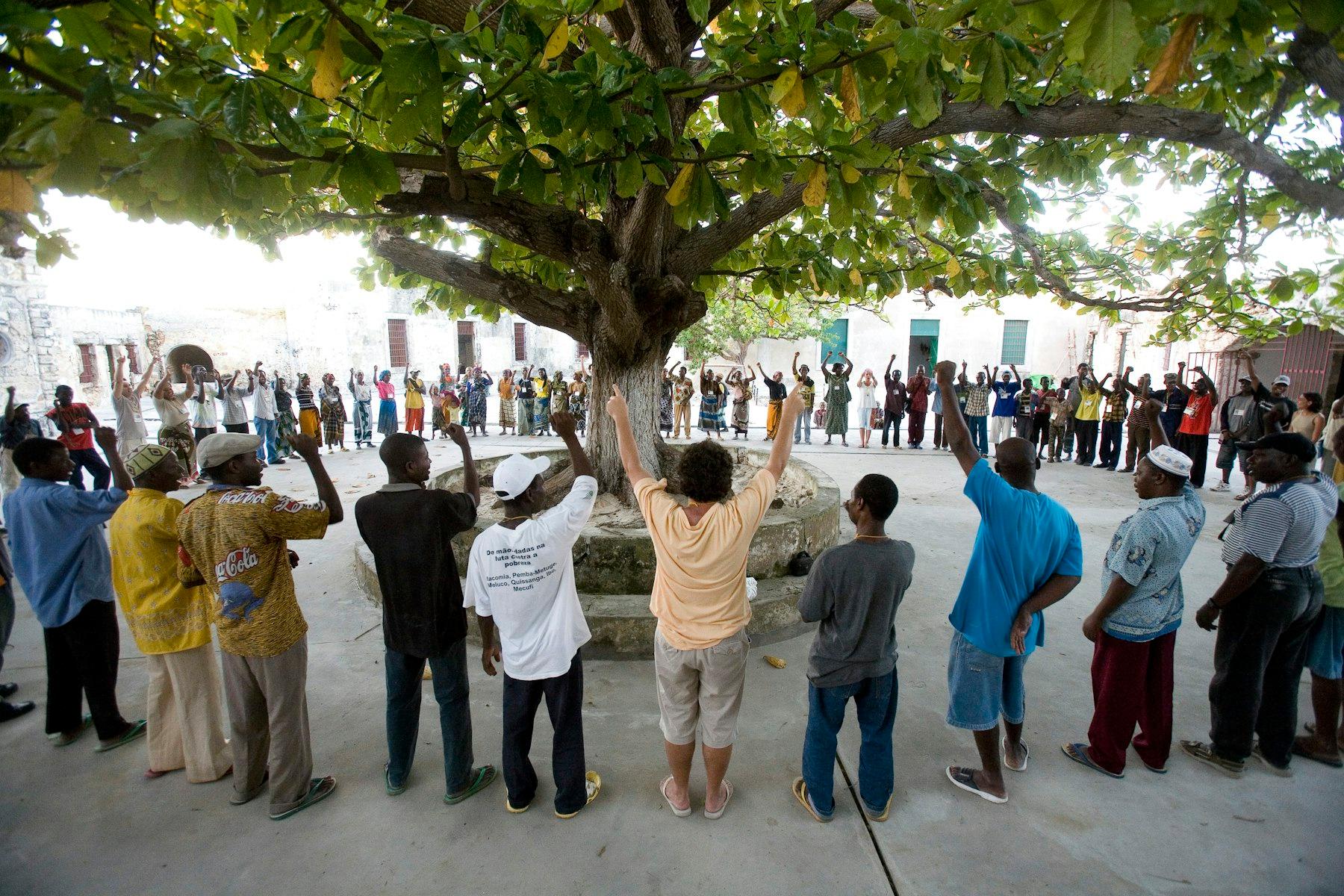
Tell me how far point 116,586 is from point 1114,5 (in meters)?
3.96

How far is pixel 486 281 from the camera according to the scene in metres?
5.09

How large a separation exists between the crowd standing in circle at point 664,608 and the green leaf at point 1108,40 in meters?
1.24

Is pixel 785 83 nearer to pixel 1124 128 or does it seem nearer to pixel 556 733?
pixel 1124 128

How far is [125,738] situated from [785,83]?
13.7 feet

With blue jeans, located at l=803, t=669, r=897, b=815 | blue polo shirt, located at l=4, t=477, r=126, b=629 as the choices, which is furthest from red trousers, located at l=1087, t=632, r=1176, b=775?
blue polo shirt, located at l=4, t=477, r=126, b=629

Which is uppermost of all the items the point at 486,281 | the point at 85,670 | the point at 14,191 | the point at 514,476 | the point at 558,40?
the point at 558,40

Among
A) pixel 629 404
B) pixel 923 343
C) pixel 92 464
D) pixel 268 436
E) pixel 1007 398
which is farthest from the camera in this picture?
pixel 923 343

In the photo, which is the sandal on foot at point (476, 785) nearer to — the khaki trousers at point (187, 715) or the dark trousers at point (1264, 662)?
the khaki trousers at point (187, 715)

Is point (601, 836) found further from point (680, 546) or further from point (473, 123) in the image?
point (473, 123)

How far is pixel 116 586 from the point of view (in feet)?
9.01

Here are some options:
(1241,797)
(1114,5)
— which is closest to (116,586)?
(1114,5)

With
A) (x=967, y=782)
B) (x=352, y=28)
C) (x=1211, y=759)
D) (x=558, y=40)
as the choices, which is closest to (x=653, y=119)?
(x=558, y=40)

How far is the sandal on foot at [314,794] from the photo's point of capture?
2.62m

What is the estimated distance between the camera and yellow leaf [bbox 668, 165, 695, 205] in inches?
110
